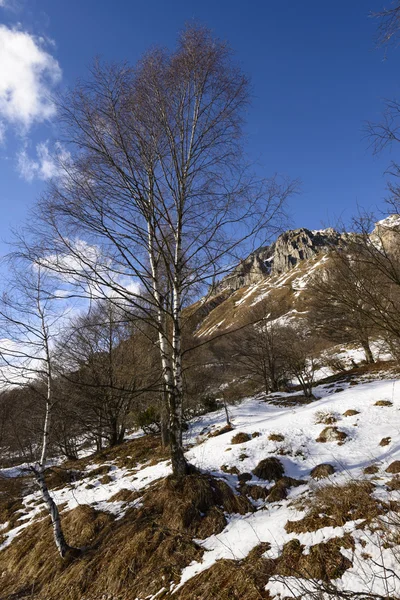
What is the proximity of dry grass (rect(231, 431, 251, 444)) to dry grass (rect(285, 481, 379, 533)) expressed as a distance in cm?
333

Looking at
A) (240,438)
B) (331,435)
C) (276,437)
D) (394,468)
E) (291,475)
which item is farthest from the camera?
(240,438)

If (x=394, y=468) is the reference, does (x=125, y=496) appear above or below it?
above

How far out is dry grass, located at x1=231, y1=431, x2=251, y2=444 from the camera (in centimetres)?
734

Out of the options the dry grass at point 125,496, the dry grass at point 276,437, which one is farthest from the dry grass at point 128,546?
the dry grass at point 276,437

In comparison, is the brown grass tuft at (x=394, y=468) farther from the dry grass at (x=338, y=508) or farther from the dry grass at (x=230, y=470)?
the dry grass at (x=230, y=470)

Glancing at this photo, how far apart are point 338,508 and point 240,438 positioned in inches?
160

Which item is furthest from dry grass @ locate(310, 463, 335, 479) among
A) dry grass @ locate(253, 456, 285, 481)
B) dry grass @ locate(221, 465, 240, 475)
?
dry grass @ locate(221, 465, 240, 475)

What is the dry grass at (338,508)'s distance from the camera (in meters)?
3.40

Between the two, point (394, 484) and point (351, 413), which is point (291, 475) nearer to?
point (394, 484)

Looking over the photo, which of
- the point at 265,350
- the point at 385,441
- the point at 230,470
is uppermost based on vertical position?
the point at 265,350

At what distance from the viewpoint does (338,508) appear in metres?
3.59

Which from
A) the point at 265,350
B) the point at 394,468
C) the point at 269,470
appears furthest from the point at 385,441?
the point at 265,350

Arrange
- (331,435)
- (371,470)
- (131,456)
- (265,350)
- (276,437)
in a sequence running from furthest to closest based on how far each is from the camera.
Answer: (265,350) → (131,456) → (276,437) → (331,435) → (371,470)

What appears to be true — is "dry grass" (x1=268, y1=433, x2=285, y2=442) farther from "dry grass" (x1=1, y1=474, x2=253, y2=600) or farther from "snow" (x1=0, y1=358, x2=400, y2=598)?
"dry grass" (x1=1, y1=474, x2=253, y2=600)
